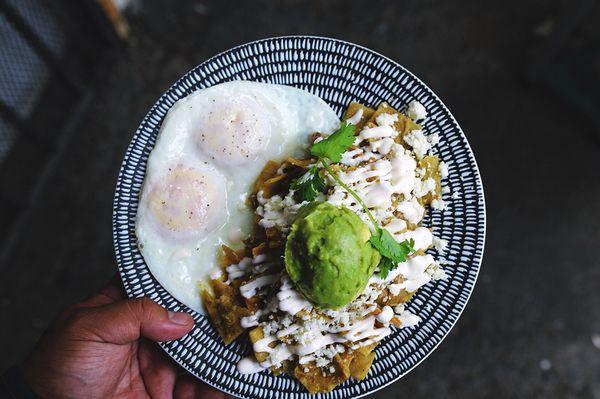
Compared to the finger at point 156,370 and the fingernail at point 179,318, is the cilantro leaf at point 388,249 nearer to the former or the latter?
the fingernail at point 179,318

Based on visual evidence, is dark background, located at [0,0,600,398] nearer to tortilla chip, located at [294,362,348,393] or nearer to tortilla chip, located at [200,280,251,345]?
tortilla chip, located at [294,362,348,393]

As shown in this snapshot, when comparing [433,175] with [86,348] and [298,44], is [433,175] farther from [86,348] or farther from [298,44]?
[86,348]

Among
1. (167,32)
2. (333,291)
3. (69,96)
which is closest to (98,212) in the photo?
(69,96)

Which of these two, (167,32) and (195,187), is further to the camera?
(167,32)

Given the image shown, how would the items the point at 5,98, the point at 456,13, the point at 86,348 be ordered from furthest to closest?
the point at 456,13 < the point at 5,98 < the point at 86,348

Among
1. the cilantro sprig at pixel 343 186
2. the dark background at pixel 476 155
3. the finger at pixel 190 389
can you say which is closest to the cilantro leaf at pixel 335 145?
the cilantro sprig at pixel 343 186

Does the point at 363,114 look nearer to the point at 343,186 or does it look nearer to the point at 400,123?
the point at 400,123

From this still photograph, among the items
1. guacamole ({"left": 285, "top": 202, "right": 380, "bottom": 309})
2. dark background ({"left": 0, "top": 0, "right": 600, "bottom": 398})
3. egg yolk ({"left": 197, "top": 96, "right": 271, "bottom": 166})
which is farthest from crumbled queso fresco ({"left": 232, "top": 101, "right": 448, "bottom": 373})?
dark background ({"left": 0, "top": 0, "right": 600, "bottom": 398})
